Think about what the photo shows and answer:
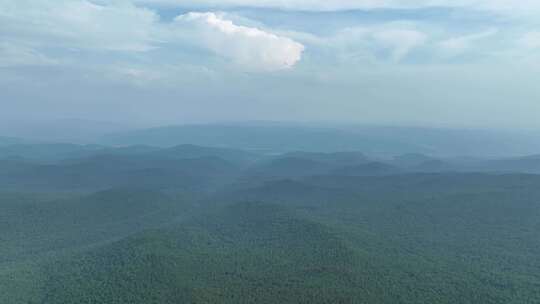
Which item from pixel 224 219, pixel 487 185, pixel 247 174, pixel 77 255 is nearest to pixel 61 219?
pixel 77 255

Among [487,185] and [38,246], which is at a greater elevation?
[487,185]

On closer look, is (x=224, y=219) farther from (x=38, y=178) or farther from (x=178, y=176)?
(x=38, y=178)

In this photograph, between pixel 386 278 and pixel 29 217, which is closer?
pixel 386 278

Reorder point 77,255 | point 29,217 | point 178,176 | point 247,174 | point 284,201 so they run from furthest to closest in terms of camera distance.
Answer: point 247,174, point 178,176, point 284,201, point 29,217, point 77,255

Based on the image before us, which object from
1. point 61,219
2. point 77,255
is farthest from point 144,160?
point 77,255

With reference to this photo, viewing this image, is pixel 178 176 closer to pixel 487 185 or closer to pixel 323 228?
pixel 323 228

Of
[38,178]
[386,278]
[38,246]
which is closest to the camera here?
[386,278]
